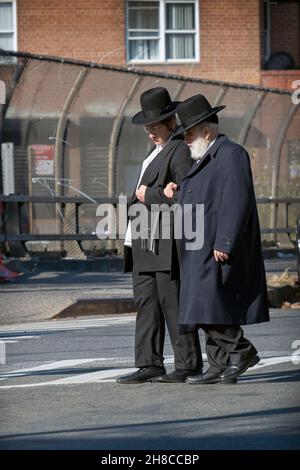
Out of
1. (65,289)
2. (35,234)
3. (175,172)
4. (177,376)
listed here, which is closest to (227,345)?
(177,376)

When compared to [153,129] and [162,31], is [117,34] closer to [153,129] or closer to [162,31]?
[162,31]

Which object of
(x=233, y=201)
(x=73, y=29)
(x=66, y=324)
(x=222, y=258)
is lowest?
(x=66, y=324)

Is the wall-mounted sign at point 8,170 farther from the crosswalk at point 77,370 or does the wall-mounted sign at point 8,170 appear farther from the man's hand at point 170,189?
the man's hand at point 170,189

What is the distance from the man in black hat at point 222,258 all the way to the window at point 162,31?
2439 cm

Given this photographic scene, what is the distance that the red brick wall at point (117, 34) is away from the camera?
32.4m

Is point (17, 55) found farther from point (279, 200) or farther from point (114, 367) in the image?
point (114, 367)

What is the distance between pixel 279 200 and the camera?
2453cm

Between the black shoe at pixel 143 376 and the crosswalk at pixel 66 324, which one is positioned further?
the crosswalk at pixel 66 324

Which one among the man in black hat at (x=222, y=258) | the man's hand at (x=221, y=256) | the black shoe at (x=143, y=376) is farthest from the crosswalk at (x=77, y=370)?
the man's hand at (x=221, y=256)

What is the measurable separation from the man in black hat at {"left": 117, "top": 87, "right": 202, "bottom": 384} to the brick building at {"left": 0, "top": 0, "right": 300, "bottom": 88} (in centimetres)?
2329

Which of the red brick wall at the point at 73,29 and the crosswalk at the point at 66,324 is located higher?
the red brick wall at the point at 73,29

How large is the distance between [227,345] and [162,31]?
25.1 metres

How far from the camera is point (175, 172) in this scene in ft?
29.9
